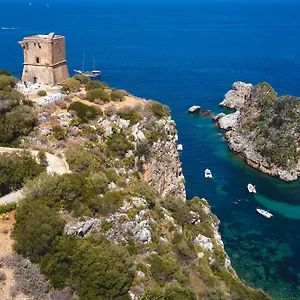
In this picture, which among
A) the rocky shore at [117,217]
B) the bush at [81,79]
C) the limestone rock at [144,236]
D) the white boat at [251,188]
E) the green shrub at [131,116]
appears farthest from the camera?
the white boat at [251,188]

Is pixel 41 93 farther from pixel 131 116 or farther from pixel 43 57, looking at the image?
pixel 131 116

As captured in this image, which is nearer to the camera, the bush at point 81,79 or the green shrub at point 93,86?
the green shrub at point 93,86

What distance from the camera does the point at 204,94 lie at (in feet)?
316

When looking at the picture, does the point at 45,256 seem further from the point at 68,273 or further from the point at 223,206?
the point at 223,206

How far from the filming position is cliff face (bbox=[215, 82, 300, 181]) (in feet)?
201

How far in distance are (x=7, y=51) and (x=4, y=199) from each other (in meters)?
105

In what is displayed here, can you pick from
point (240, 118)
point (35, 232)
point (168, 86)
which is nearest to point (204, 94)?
point (168, 86)

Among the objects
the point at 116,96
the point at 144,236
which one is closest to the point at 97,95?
the point at 116,96

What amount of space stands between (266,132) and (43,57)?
39.5 metres

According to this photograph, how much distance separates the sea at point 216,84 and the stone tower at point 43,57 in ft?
74.5

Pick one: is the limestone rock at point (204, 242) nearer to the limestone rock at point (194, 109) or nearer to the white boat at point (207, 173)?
the white boat at point (207, 173)

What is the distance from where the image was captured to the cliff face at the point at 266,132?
201 feet

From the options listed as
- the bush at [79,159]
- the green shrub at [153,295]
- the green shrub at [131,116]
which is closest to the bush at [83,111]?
the green shrub at [131,116]

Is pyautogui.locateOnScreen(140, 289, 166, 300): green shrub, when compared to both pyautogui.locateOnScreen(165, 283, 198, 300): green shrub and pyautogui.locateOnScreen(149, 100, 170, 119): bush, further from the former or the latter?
pyautogui.locateOnScreen(149, 100, 170, 119): bush
